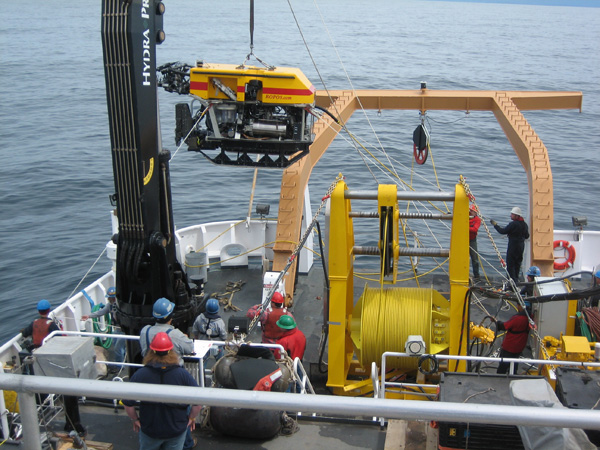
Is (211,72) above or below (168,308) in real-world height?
above

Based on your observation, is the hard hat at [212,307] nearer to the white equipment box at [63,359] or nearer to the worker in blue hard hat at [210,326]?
the worker in blue hard hat at [210,326]

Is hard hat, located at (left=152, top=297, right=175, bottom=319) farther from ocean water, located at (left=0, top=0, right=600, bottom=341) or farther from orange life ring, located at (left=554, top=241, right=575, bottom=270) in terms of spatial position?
orange life ring, located at (left=554, top=241, right=575, bottom=270)

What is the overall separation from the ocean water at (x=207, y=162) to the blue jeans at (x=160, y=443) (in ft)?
19.0

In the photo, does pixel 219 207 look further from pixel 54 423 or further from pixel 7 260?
pixel 54 423

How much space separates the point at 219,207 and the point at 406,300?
17.3 m

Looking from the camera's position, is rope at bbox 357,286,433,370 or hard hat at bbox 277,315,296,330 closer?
hard hat at bbox 277,315,296,330

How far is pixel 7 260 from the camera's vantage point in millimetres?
20031

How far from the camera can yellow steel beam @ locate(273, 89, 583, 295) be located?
12.4 m

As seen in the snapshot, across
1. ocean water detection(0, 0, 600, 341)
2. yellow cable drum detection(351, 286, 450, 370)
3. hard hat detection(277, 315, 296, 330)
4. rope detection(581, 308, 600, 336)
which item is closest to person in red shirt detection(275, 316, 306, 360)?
hard hat detection(277, 315, 296, 330)

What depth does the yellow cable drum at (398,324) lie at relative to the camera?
30.9 feet

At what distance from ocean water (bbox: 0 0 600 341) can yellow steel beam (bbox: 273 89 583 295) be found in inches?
36.7

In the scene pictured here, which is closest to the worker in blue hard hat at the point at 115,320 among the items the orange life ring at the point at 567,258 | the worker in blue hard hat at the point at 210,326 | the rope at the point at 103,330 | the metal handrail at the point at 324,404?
the rope at the point at 103,330

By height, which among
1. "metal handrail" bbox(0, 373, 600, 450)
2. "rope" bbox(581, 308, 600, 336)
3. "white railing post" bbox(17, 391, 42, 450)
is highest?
"metal handrail" bbox(0, 373, 600, 450)

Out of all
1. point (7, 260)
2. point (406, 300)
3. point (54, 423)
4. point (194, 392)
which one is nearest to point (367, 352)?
point (406, 300)
